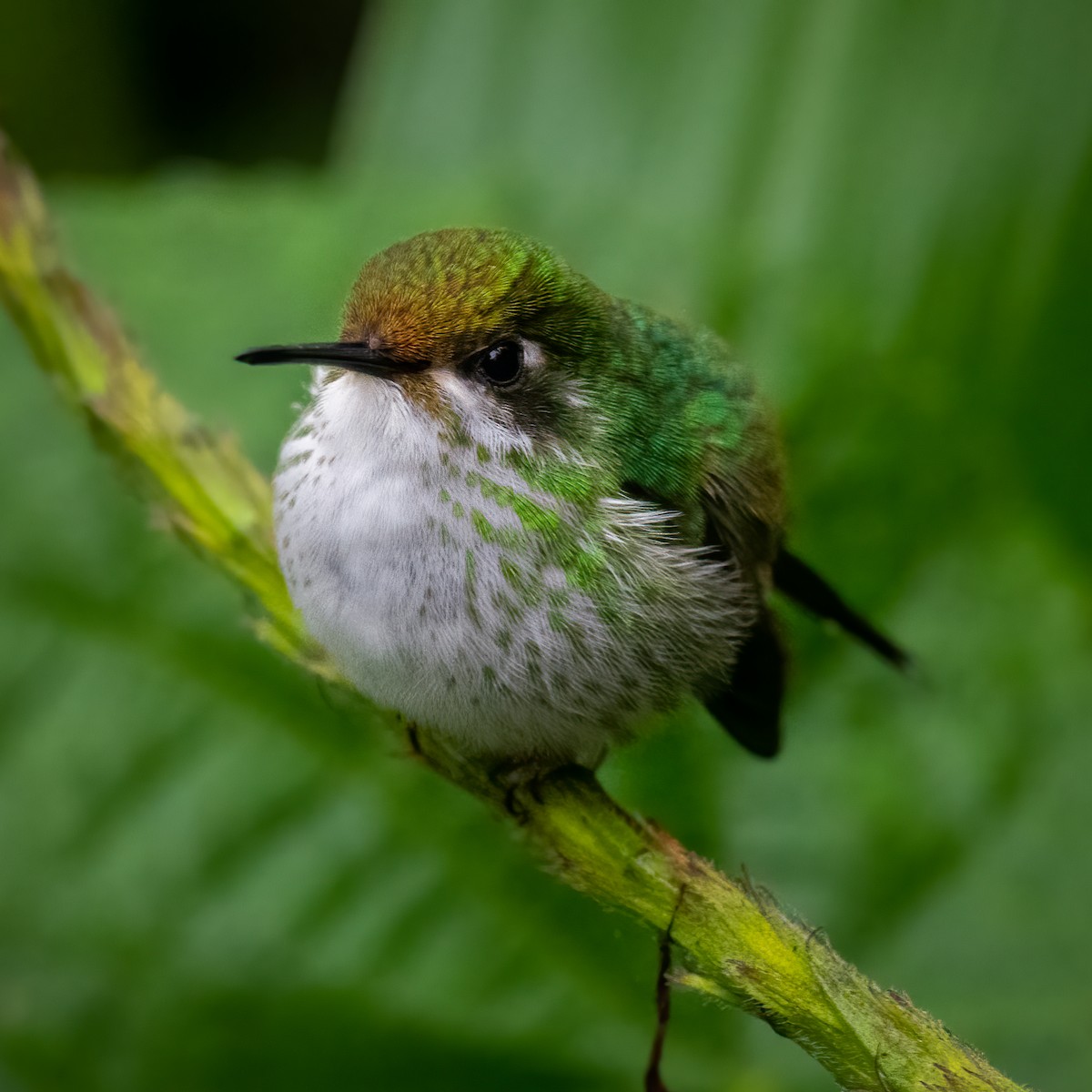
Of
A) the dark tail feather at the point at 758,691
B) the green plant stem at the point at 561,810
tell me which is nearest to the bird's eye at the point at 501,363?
the green plant stem at the point at 561,810

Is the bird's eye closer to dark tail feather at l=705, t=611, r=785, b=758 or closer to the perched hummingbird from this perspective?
the perched hummingbird

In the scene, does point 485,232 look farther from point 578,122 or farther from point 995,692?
point 578,122

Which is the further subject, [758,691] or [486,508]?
[758,691]

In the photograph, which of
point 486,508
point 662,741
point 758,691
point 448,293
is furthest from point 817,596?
point 448,293

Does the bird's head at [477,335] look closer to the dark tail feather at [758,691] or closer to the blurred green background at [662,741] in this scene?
the dark tail feather at [758,691]

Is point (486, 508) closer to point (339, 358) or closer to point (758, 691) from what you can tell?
point (339, 358)

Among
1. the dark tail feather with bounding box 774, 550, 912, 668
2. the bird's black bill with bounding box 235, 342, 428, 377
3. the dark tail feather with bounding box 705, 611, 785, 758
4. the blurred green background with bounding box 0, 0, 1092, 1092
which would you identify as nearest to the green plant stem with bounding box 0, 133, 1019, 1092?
the bird's black bill with bounding box 235, 342, 428, 377

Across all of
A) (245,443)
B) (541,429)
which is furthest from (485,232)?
(245,443)
